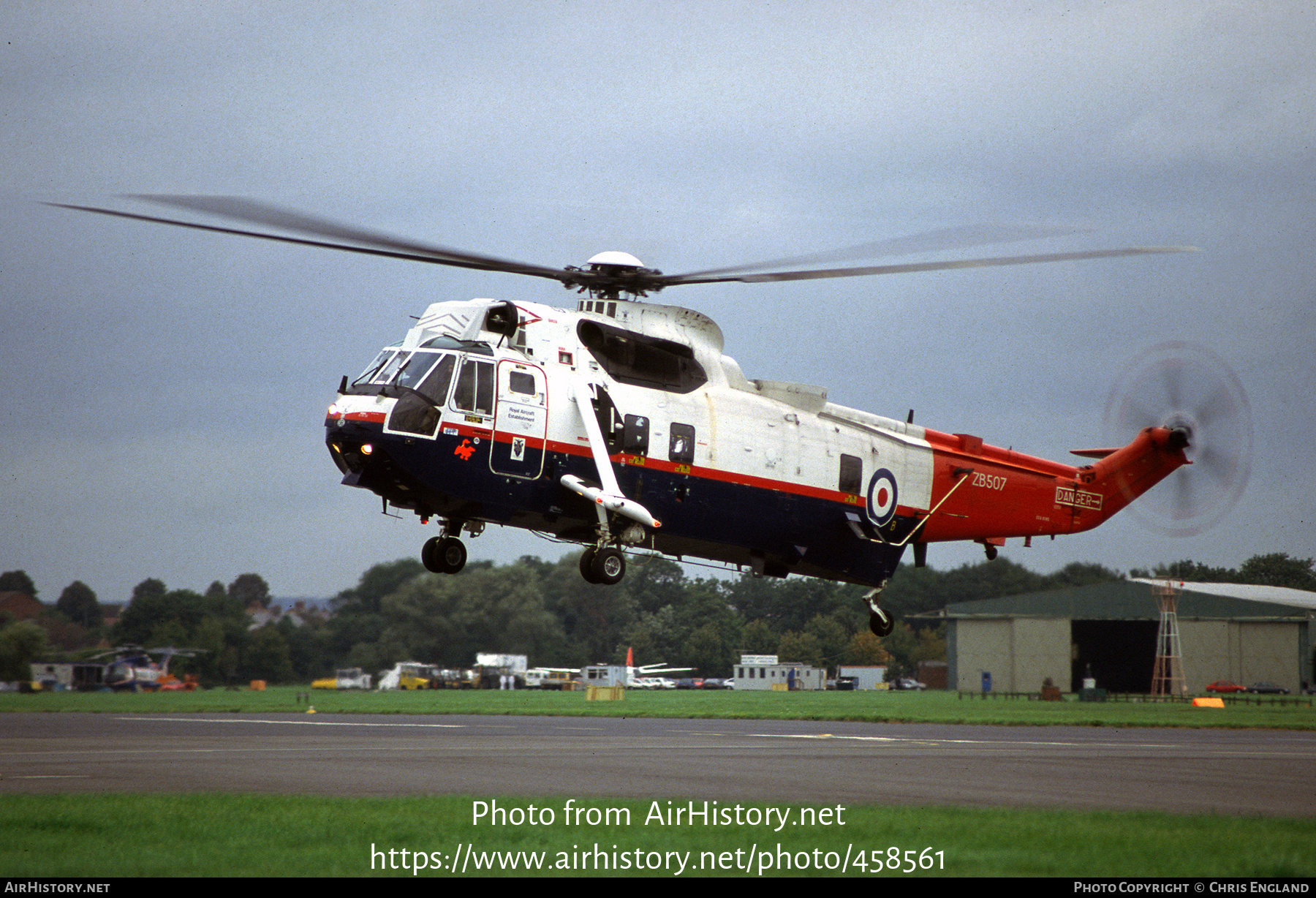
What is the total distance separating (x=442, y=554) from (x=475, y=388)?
3.82m

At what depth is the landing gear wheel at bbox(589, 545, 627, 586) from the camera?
990 inches

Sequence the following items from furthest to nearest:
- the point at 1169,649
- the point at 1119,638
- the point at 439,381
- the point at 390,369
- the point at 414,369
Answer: the point at 1119,638 < the point at 1169,649 < the point at 390,369 < the point at 414,369 < the point at 439,381

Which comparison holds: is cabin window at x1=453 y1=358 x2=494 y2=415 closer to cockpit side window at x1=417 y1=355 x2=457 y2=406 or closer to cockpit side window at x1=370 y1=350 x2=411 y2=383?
cockpit side window at x1=417 y1=355 x2=457 y2=406

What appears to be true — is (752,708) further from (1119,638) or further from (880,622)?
(1119,638)

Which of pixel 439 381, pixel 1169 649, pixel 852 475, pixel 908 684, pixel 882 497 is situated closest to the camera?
pixel 439 381

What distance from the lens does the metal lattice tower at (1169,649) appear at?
64312mm

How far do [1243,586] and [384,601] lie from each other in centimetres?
4382

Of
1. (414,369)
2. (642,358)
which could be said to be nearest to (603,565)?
(642,358)

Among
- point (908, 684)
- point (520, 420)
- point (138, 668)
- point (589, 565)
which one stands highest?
point (520, 420)

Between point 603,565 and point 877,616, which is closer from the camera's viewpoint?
point 603,565

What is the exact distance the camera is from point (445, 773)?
59.7ft

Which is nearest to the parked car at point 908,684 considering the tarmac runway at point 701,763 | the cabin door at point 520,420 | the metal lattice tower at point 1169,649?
the metal lattice tower at point 1169,649

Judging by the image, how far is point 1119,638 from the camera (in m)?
73.9
